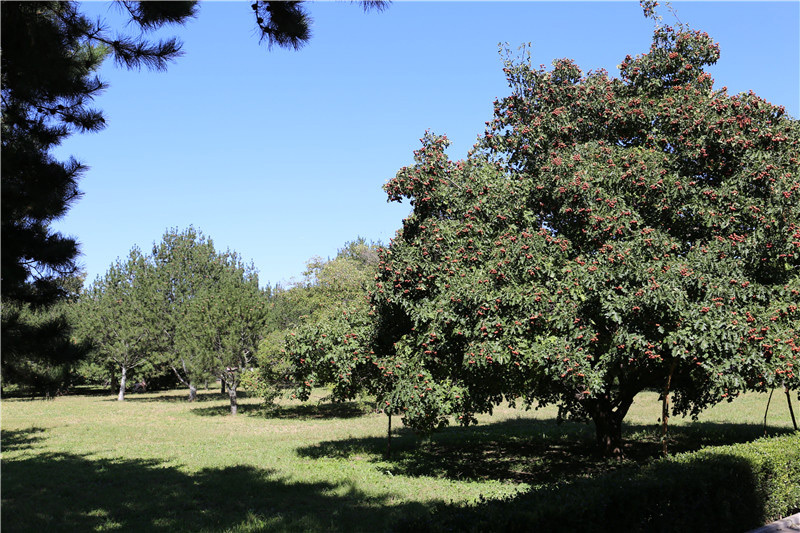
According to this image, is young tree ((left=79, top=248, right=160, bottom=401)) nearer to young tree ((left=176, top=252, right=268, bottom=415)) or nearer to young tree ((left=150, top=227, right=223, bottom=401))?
young tree ((left=150, top=227, right=223, bottom=401))

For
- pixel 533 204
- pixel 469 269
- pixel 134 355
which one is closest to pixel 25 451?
pixel 469 269

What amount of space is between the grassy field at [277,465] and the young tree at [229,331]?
3.45m

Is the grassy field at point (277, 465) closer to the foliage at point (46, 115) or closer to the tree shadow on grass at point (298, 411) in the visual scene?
the tree shadow on grass at point (298, 411)

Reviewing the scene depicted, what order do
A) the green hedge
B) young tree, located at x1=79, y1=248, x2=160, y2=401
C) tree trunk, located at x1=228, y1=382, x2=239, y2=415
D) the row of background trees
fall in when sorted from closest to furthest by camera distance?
the green hedge, the row of background trees, tree trunk, located at x1=228, y1=382, x2=239, y2=415, young tree, located at x1=79, y1=248, x2=160, y2=401

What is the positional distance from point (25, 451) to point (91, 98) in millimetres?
15767

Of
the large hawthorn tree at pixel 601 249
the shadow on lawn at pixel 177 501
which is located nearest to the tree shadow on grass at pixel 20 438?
the shadow on lawn at pixel 177 501

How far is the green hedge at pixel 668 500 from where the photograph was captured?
570 centimetres

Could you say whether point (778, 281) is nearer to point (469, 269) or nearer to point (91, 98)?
point (469, 269)

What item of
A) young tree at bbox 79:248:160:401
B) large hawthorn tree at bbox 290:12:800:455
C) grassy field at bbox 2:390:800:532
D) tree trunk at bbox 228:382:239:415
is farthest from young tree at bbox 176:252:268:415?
large hawthorn tree at bbox 290:12:800:455

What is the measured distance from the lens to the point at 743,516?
26.1ft

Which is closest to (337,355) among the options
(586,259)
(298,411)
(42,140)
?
(586,259)

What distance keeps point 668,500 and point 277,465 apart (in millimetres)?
11537

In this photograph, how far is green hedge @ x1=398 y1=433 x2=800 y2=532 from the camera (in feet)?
18.7

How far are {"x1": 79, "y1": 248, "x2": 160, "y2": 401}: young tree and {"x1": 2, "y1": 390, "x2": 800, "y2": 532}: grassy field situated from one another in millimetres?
11699
